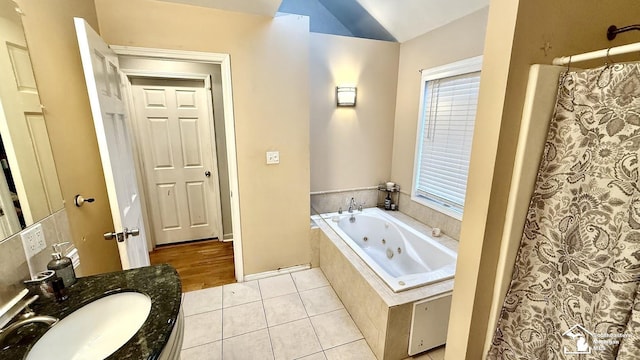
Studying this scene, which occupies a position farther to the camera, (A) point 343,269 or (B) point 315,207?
(B) point 315,207

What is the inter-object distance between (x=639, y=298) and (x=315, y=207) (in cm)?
240

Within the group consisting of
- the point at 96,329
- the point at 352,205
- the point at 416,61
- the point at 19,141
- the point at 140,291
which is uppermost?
the point at 416,61

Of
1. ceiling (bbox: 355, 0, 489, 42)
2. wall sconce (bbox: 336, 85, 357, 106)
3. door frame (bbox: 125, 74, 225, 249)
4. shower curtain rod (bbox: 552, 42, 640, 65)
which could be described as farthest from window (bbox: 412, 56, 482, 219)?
door frame (bbox: 125, 74, 225, 249)

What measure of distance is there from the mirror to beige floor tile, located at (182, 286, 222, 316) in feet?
4.31

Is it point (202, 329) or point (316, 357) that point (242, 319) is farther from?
point (316, 357)

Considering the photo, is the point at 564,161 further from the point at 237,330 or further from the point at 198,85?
the point at 198,85

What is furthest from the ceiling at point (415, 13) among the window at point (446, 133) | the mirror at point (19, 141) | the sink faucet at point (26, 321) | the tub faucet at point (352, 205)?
the sink faucet at point (26, 321)

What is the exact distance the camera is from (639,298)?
26.2 inches

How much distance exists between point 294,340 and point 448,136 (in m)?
2.11

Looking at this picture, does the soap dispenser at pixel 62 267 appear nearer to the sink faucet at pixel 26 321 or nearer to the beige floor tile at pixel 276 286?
the sink faucet at pixel 26 321

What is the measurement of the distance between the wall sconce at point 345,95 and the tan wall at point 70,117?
1.98m

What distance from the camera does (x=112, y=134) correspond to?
147 cm

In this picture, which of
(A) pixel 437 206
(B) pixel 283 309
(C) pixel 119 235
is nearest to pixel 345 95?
(A) pixel 437 206

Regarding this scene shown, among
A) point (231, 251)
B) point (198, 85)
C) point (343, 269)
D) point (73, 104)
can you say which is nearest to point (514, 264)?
point (343, 269)
